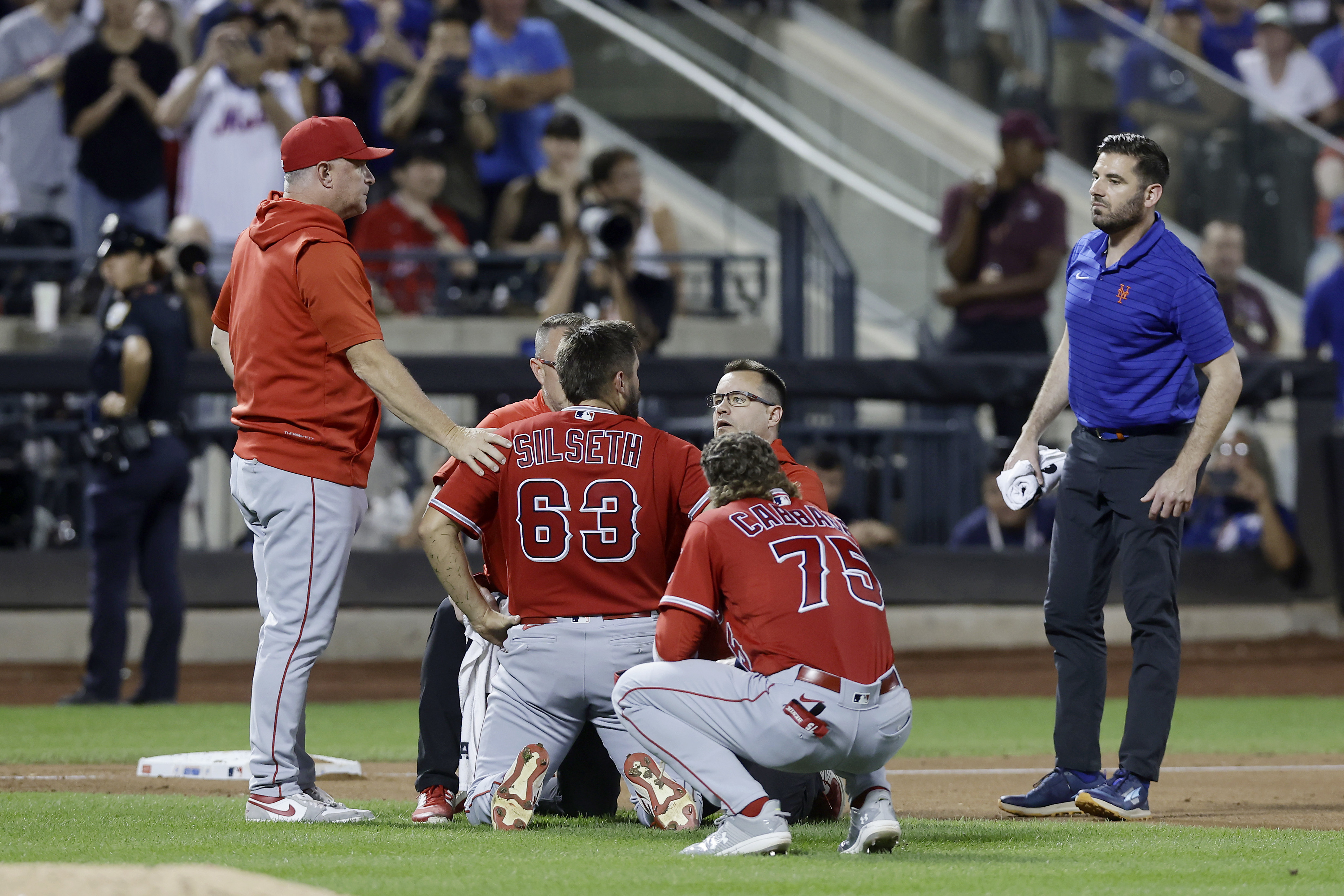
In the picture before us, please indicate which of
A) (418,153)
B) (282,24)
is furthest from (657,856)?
(282,24)

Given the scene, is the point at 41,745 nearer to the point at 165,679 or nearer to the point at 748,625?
the point at 165,679

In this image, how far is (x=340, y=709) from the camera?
9.54 meters

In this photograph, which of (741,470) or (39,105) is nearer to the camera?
(741,470)

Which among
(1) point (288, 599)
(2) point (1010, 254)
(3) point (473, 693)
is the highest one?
(2) point (1010, 254)

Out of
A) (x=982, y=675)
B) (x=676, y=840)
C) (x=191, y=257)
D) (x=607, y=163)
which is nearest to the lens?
(x=676, y=840)

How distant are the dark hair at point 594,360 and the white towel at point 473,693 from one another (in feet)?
2.43

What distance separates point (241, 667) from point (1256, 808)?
6.85m

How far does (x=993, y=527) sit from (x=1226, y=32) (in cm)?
746

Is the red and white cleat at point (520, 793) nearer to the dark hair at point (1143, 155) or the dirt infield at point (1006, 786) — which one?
the dirt infield at point (1006, 786)

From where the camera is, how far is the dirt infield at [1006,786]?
5.72 metres

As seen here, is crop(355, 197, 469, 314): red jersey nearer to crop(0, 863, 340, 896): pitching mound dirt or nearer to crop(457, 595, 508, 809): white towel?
crop(457, 595, 508, 809): white towel

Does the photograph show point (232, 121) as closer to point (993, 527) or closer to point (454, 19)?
point (454, 19)

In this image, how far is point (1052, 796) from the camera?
223 inches

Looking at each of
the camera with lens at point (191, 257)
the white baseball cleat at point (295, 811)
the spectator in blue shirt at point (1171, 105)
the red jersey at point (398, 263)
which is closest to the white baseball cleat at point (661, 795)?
the white baseball cleat at point (295, 811)
